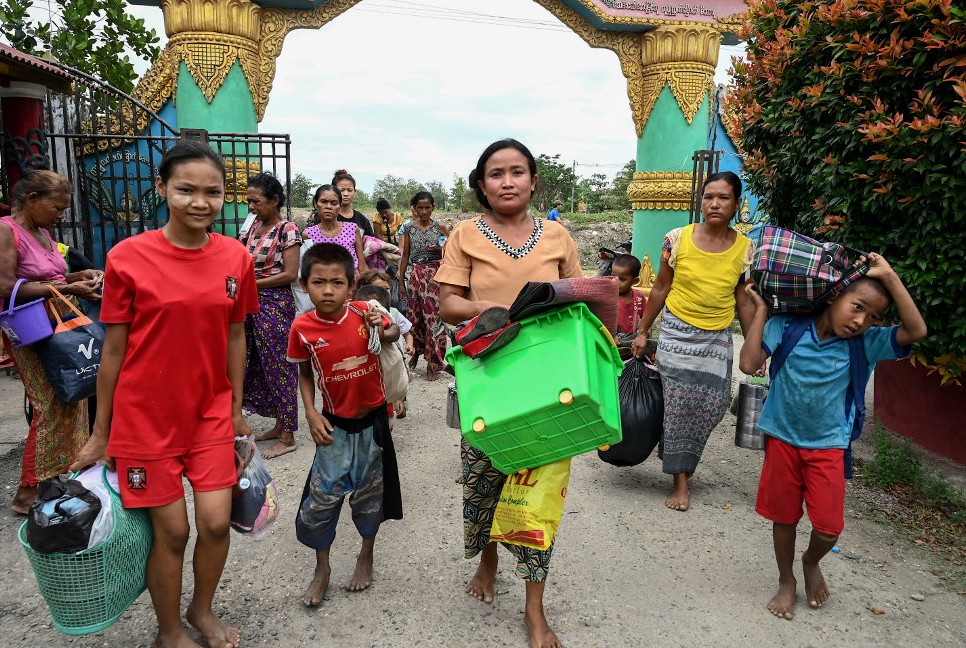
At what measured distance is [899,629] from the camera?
8.42 ft

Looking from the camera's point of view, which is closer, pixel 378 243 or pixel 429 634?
pixel 429 634

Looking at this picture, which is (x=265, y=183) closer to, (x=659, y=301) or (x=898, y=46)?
(x=659, y=301)

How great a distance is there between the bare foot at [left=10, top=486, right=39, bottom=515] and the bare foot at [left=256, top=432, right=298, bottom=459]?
1.29 m

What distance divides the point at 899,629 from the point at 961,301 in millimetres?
1472

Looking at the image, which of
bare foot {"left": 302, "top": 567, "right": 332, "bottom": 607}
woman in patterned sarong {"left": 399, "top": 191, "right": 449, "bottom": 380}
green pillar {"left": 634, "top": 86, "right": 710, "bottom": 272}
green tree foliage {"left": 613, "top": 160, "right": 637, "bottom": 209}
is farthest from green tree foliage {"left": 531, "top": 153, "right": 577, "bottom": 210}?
bare foot {"left": 302, "top": 567, "right": 332, "bottom": 607}

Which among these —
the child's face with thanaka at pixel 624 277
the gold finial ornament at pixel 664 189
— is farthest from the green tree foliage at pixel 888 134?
the gold finial ornament at pixel 664 189

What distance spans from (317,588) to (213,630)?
440mm

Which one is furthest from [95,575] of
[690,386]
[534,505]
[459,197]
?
[459,197]

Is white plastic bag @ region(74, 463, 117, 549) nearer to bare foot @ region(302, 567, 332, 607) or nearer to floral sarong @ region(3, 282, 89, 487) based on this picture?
bare foot @ region(302, 567, 332, 607)

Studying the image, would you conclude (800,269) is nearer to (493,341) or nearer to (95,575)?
(493,341)

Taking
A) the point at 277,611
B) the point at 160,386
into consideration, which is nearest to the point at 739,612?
the point at 277,611

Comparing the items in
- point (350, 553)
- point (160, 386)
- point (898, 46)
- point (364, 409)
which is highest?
point (898, 46)

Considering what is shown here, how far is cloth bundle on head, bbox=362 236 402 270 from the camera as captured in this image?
549 cm

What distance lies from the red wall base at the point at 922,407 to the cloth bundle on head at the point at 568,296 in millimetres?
3215
